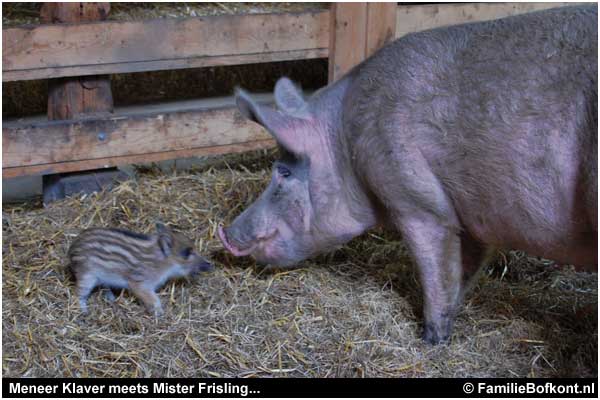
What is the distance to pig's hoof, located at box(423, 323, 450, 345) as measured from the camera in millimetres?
4156

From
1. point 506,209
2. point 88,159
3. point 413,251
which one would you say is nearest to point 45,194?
point 88,159

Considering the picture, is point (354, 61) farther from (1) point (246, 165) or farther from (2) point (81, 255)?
(2) point (81, 255)

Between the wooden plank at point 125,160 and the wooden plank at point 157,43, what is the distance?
0.54m

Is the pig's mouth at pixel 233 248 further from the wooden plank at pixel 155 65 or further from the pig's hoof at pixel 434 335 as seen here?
the wooden plank at pixel 155 65

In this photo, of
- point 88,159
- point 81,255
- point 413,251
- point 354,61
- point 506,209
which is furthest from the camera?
point 354,61

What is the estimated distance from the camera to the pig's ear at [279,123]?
409cm

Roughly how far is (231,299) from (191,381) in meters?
0.66

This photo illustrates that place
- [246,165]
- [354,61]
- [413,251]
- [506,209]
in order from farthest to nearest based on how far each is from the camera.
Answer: [246,165]
[354,61]
[413,251]
[506,209]

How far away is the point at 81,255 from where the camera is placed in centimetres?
429

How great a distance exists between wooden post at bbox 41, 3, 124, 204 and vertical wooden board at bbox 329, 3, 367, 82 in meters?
1.44

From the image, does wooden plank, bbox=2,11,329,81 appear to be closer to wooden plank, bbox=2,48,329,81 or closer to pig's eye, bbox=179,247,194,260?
wooden plank, bbox=2,48,329,81

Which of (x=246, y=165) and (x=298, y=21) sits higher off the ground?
(x=298, y=21)

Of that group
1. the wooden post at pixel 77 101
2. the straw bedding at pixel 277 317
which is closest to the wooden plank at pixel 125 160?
the wooden post at pixel 77 101

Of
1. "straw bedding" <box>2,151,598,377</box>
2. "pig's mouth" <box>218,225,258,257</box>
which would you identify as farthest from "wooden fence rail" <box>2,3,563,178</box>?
"pig's mouth" <box>218,225,258,257</box>
